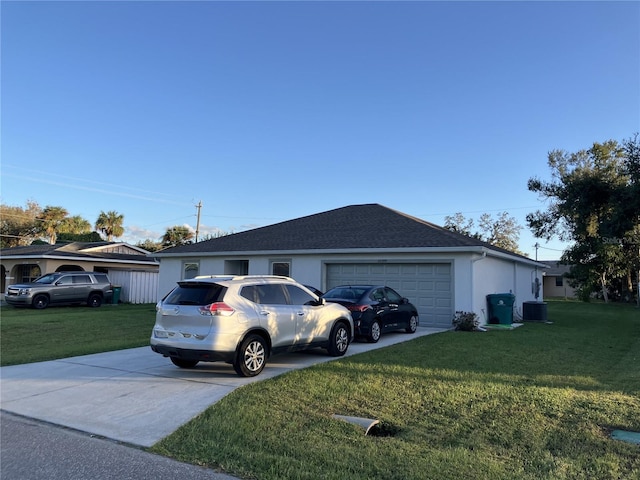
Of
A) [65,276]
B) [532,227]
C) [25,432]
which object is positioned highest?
[532,227]

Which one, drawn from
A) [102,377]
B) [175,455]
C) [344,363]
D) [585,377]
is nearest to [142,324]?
[102,377]

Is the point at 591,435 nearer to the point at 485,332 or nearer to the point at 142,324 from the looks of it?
the point at 485,332

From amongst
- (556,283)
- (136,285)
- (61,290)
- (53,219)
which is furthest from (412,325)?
(556,283)

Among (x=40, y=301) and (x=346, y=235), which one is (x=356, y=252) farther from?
(x=40, y=301)

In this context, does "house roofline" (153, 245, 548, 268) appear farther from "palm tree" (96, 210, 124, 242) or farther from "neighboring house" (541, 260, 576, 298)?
"neighboring house" (541, 260, 576, 298)

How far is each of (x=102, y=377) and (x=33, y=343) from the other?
19.0 ft

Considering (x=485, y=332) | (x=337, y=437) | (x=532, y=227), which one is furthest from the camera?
(x=532, y=227)

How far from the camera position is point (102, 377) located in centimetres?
811

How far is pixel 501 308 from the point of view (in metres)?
16.4

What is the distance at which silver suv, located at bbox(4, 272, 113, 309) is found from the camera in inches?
889

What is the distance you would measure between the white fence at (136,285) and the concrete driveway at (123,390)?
62.4 ft

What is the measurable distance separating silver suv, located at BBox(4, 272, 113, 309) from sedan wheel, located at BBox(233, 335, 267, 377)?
19.3 m

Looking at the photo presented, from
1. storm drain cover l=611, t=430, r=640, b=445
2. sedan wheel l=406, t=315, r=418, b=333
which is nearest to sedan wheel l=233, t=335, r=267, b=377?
storm drain cover l=611, t=430, r=640, b=445

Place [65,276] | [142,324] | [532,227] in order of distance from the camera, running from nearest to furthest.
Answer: [142,324] → [65,276] → [532,227]
